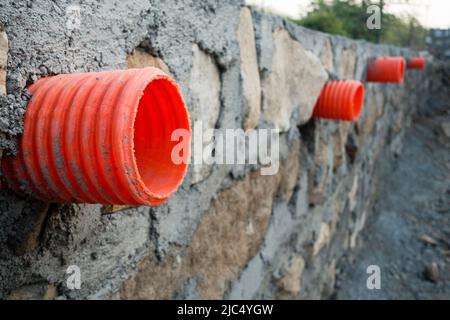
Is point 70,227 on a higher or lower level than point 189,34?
lower

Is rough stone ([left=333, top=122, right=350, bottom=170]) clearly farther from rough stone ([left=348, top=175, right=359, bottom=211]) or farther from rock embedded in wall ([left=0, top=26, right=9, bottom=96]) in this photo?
rock embedded in wall ([left=0, top=26, right=9, bottom=96])

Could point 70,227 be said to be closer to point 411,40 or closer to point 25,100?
point 25,100

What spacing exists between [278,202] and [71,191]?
112cm

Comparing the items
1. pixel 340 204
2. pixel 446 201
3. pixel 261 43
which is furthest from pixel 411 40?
pixel 261 43

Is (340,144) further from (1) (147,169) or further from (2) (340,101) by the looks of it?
(1) (147,169)

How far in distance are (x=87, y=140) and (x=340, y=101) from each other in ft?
4.59

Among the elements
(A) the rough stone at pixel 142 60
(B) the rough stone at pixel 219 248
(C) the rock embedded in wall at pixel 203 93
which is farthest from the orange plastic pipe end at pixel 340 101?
(A) the rough stone at pixel 142 60

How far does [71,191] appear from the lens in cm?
55


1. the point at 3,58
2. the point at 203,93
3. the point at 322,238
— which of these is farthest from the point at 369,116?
the point at 3,58

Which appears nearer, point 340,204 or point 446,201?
point 340,204

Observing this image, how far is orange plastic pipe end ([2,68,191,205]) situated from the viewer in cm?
49

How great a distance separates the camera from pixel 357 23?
251 inches

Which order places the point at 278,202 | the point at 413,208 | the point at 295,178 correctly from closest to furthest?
the point at 278,202, the point at 295,178, the point at 413,208

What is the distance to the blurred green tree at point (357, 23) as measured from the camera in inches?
190
